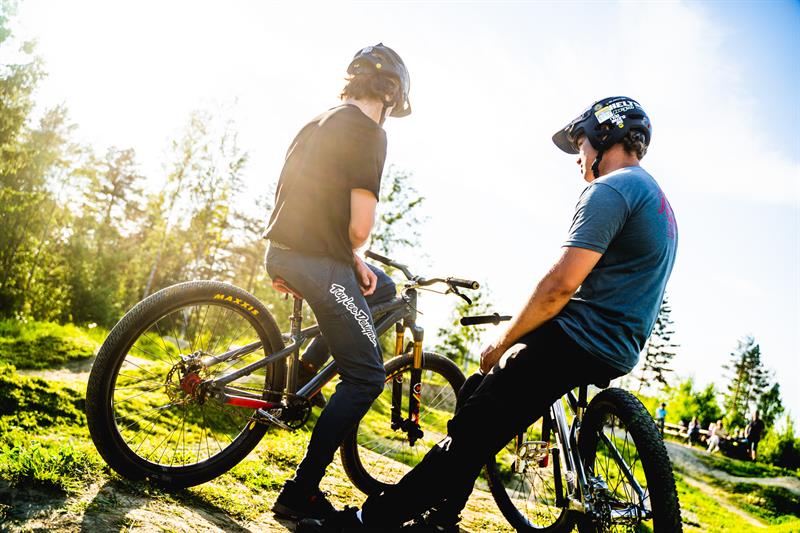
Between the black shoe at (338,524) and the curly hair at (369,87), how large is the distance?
228 cm

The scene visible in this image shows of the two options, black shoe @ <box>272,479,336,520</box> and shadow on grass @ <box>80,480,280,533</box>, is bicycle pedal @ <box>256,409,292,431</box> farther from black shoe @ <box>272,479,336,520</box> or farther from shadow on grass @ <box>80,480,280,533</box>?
shadow on grass @ <box>80,480,280,533</box>

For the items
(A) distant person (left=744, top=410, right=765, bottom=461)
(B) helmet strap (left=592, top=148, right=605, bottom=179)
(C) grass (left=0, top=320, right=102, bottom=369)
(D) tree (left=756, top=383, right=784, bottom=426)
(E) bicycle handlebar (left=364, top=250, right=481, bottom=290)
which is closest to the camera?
(B) helmet strap (left=592, top=148, right=605, bottom=179)

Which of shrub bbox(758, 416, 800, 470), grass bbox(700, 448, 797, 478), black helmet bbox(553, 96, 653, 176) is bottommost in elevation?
grass bbox(700, 448, 797, 478)

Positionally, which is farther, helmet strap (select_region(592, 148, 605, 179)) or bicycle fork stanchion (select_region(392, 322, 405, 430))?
bicycle fork stanchion (select_region(392, 322, 405, 430))

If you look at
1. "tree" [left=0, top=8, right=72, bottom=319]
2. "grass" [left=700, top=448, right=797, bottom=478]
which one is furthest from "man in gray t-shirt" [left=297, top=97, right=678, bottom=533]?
"tree" [left=0, top=8, right=72, bottom=319]

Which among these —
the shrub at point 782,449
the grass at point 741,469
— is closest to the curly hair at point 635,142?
the grass at point 741,469

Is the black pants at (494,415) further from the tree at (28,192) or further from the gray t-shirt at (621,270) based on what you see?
the tree at (28,192)

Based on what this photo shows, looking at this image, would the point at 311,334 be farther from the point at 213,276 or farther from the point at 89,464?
the point at 213,276

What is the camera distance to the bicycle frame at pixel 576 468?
224cm

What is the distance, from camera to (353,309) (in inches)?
104

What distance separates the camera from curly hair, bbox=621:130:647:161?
→ 2.60 m

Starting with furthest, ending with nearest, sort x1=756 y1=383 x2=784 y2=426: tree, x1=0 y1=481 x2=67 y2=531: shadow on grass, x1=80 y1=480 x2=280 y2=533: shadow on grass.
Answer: x1=756 y1=383 x2=784 y2=426: tree
x1=80 y1=480 x2=280 y2=533: shadow on grass
x1=0 y1=481 x2=67 y2=531: shadow on grass

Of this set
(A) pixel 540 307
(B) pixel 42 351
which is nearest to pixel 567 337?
(A) pixel 540 307

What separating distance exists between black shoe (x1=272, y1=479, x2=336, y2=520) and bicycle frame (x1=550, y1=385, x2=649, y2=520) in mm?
1307
